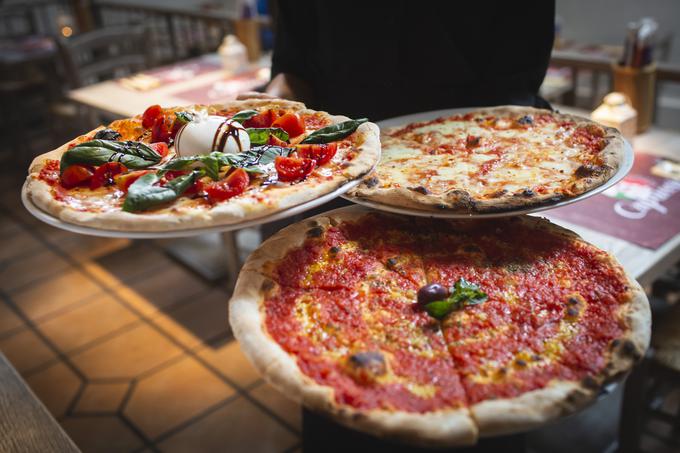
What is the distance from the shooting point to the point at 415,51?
2.16 m

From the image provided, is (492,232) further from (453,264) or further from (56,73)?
(56,73)

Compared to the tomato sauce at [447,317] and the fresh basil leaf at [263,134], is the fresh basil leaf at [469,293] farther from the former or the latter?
the fresh basil leaf at [263,134]

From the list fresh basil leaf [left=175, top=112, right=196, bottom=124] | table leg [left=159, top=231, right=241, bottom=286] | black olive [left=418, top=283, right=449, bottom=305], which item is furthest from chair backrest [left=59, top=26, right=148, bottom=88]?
black olive [left=418, top=283, right=449, bottom=305]

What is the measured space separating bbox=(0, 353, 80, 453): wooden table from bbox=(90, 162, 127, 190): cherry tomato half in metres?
0.71

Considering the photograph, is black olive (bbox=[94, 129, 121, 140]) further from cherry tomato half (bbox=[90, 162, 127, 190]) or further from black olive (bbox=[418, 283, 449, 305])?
black olive (bbox=[418, 283, 449, 305])

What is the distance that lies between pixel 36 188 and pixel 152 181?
1.02 feet

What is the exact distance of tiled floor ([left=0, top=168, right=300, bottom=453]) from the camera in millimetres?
3234

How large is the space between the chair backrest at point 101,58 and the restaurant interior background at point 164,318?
0.02 metres

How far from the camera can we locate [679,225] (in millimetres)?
2391

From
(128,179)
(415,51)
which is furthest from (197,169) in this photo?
(415,51)

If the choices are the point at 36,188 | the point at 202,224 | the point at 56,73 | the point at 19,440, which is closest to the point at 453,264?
the point at 202,224

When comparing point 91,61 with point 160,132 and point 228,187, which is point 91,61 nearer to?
point 160,132

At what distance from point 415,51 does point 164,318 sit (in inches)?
109

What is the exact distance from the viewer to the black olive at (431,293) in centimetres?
144
